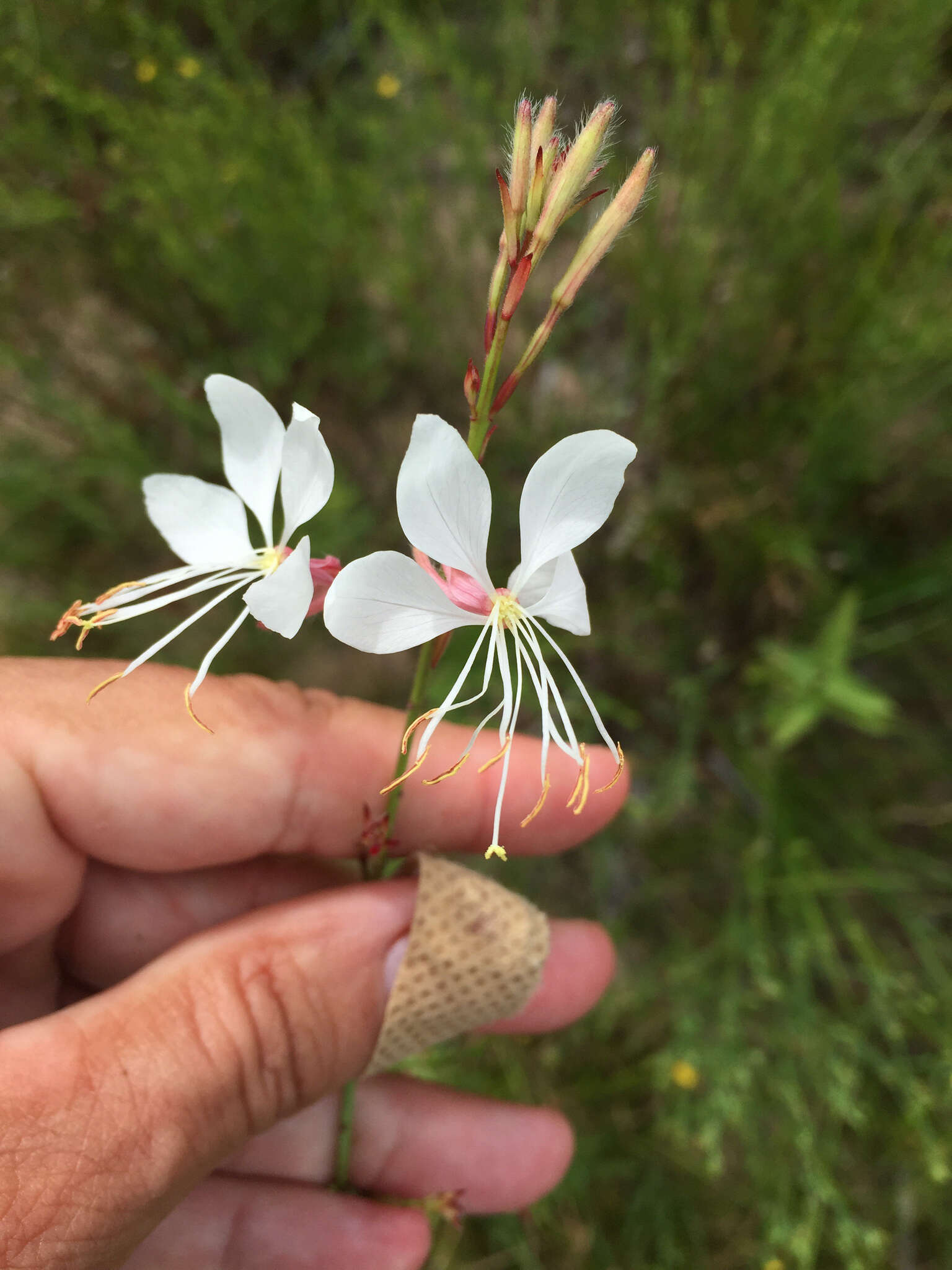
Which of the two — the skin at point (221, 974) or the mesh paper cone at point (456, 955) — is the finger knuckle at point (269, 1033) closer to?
the skin at point (221, 974)

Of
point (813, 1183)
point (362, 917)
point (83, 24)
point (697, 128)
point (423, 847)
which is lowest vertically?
point (813, 1183)

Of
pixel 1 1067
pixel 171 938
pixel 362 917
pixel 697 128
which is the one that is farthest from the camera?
pixel 697 128

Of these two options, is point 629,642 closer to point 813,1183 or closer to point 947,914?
point 947,914

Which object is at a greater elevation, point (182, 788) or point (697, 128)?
point (697, 128)

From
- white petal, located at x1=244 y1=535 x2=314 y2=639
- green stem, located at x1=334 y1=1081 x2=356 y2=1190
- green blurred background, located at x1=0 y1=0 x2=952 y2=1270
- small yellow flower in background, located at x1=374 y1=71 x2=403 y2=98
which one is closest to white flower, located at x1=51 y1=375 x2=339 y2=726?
white petal, located at x1=244 y1=535 x2=314 y2=639

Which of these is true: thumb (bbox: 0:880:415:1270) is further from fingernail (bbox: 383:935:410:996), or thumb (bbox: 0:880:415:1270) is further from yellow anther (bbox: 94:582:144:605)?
yellow anther (bbox: 94:582:144:605)

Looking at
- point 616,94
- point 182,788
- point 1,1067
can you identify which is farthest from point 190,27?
point 1,1067
